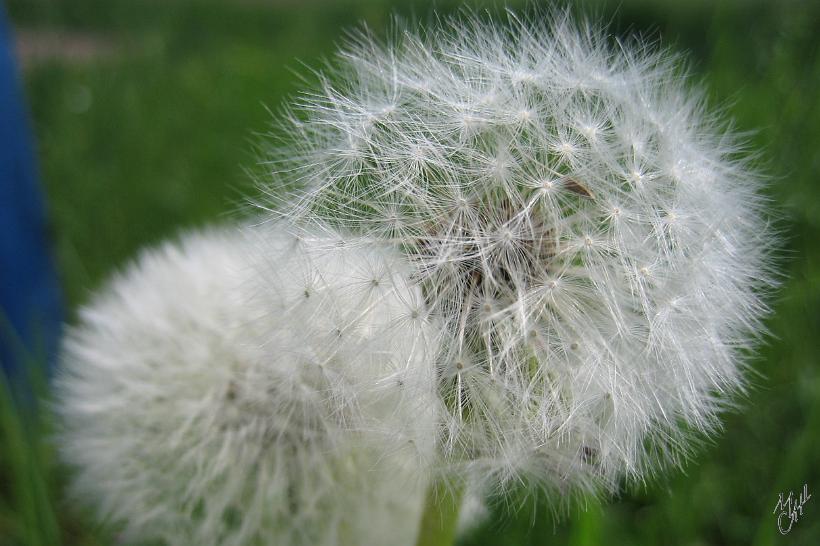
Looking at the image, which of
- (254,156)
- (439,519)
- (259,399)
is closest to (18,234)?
(254,156)

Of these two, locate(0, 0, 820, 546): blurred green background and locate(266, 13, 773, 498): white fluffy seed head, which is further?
locate(0, 0, 820, 546): blurred green background

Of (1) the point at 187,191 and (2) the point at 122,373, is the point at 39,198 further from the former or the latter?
(2) the point at 122,373

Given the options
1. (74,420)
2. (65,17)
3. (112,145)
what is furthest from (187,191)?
(74,420)

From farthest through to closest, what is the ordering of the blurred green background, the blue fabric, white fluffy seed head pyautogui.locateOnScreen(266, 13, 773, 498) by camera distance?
the blue fabric < the blurred green background < white fluffy seed head pyautogui.locateOnScreen(266, 13, 773, 498)

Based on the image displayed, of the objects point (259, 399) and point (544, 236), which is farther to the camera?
point (259, 399)

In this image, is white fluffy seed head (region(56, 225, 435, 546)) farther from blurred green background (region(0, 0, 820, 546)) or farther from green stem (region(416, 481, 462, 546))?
blurred green background (region(0, 0, 820, 546))

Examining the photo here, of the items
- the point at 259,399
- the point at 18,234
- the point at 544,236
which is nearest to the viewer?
the point at 544,236

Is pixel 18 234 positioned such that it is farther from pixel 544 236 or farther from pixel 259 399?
pixel 544 236

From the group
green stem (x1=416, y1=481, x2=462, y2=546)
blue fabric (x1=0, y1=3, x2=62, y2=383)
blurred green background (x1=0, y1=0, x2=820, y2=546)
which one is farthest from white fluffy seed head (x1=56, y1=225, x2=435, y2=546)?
blue fabric (x1=0, y1=3, x2=62, y2=383)
